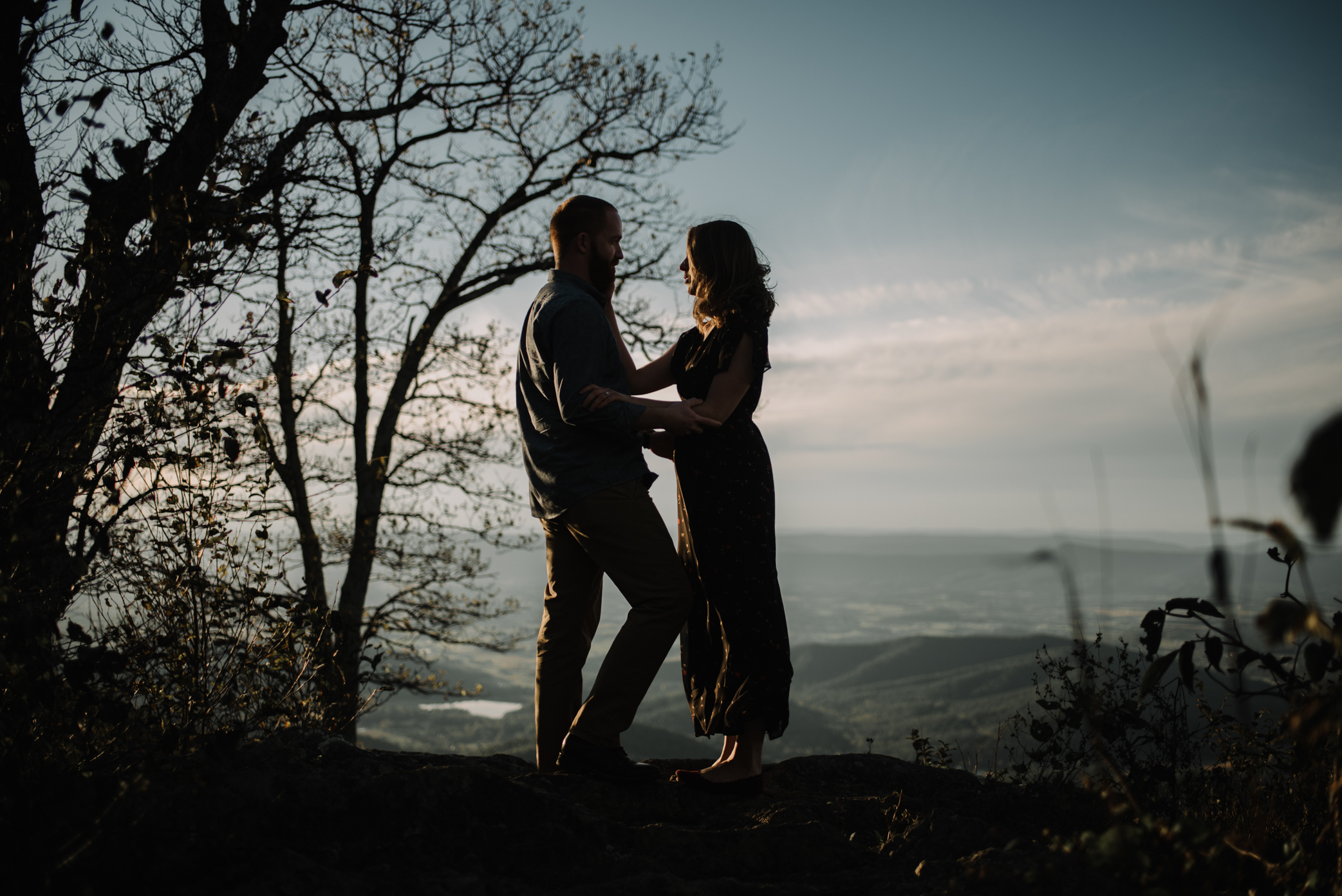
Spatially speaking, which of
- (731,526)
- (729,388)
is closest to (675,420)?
(729,388)

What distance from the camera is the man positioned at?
275 centimetres

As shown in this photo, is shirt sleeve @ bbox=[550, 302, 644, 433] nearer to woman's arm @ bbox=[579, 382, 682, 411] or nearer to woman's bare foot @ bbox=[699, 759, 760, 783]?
woman's arm @ bbox=[579, 382, 682, 411]

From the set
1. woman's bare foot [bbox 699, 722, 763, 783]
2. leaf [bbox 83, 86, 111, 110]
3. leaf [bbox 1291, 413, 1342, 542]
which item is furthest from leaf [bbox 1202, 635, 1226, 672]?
leaf [bbox 83, 86, 111, 110]

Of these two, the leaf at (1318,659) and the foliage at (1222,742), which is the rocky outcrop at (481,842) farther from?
the leaf at (1318,659)

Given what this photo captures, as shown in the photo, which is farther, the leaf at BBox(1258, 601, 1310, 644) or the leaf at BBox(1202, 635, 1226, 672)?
the leaf at BBox(1202, 635, 1226, 672)

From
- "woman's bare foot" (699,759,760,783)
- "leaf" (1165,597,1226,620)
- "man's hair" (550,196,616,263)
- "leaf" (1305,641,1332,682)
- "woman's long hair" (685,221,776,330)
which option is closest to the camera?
"leaf" (1305,641,1332,682)

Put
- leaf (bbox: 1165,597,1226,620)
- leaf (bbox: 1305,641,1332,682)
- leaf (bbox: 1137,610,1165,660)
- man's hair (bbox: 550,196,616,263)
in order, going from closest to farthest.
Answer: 1. leaf (bbox: 1305,641,1332,682)
2. leaf (bbox: 1165,597,1226,620)
3. leaf (bbox: 1137,610,1165,660)
4. man's hair (bbox: 550,196,616,263)

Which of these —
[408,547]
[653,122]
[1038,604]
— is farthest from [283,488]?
[1038,604]

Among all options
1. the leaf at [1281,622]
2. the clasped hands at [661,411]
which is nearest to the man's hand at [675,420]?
the clasped hands at [661,411]

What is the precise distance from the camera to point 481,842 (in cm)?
200

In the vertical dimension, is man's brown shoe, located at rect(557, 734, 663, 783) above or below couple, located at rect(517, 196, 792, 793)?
below

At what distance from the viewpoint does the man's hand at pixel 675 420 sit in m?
2.74

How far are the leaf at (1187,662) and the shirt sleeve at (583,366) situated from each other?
1.65 m

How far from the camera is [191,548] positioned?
2.62m
